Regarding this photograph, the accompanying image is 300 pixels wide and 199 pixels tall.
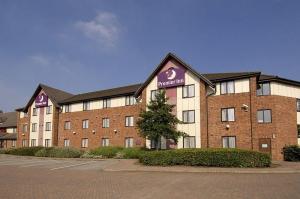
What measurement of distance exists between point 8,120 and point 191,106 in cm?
4144

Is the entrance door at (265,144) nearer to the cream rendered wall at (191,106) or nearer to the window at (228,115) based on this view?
the window at (228,115)

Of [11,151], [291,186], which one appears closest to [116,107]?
[11,151]

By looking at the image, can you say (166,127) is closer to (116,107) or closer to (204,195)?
(116,107)

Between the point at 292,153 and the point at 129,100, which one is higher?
the point at 129,100

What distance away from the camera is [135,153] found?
2984 centimetres

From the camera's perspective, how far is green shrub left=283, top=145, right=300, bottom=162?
26.6 meters

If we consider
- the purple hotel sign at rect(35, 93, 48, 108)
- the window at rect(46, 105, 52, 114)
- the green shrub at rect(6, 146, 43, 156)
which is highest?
the purple hotel sign at rect(35, 93, 48, 108)

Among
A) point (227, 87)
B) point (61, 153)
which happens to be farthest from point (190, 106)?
point (61, 153)

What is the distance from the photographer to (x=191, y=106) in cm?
3073

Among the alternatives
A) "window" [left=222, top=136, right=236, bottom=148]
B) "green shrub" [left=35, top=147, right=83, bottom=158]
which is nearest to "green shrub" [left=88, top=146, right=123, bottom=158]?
"green shrub" [left=35, top=147, right=83, bottom=158]

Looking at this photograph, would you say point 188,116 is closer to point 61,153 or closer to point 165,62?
point 165,62

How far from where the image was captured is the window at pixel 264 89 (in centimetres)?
2858

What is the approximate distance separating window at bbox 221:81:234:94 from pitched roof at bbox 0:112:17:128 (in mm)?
39435

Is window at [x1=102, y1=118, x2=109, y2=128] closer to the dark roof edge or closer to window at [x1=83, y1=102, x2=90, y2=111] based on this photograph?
window at [x1=83, y1=102, x2=90, y2=111]
